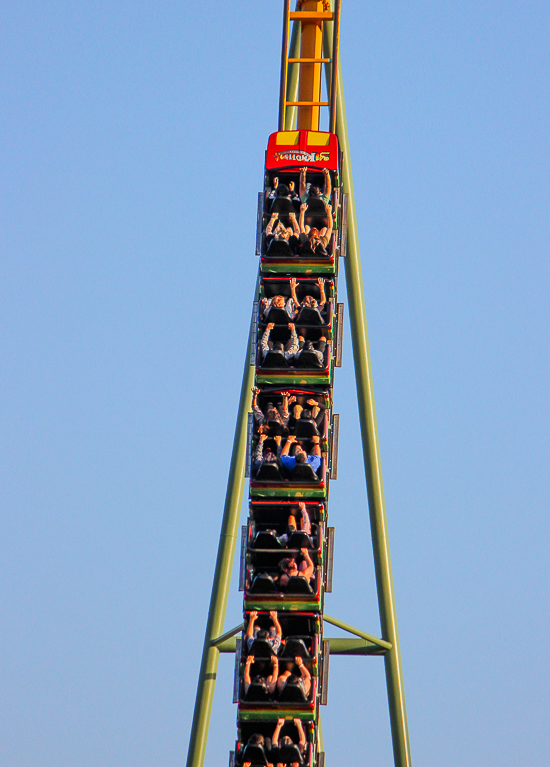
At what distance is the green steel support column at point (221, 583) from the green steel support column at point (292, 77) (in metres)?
2.30

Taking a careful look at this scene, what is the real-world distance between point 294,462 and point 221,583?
4.48 meters

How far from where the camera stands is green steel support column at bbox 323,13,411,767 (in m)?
19.5

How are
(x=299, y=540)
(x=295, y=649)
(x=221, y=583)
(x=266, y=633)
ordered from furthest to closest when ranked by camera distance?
(x=221, y=583), (x=299, y=540), (x=266, y=633), (x=295, y=649)

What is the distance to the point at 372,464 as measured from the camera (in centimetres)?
2022

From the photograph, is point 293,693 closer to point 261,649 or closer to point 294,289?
point 261,649

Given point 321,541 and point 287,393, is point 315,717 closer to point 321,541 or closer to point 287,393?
point 321,541

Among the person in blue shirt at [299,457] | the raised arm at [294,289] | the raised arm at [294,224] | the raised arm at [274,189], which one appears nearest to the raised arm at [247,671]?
the person in blue shirt at [299,457]

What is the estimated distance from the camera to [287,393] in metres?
16.8

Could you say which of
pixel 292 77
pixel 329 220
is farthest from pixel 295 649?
pixel 292 77

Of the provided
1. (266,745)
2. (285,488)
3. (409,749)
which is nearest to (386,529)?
(409,749)

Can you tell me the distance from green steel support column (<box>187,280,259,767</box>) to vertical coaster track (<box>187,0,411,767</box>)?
0.06 ft

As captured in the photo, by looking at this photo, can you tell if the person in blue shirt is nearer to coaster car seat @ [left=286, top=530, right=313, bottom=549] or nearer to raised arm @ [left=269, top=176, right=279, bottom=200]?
coaster car seat @ [left=286, top=530, right=313, bottom=549]

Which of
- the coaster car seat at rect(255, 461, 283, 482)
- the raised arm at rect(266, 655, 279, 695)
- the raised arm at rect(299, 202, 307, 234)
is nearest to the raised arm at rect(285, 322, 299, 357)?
the raised arm at rect(299, 202, 307, 234)

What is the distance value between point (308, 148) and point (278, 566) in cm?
537
